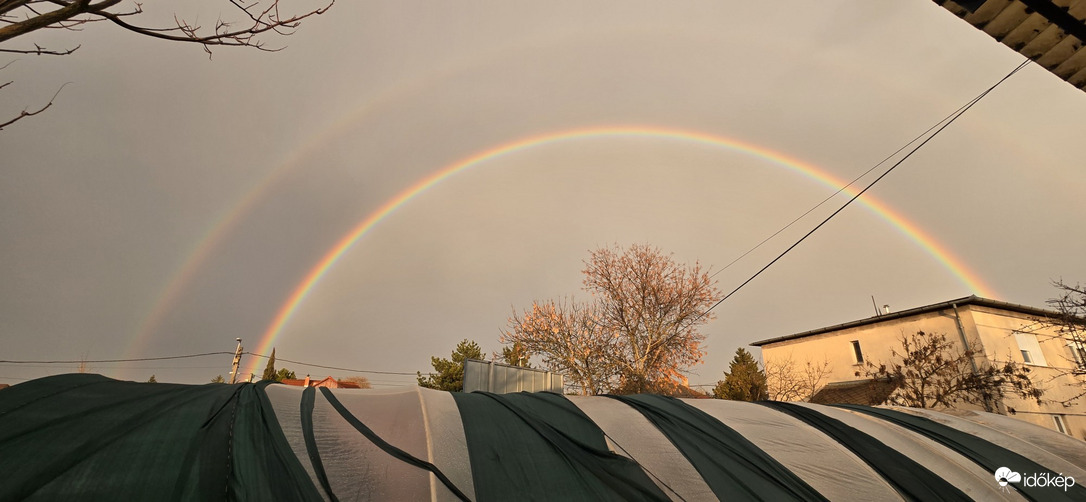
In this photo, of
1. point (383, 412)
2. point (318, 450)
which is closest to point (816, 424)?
point (383, 412)

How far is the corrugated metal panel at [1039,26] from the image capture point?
10.5 ft

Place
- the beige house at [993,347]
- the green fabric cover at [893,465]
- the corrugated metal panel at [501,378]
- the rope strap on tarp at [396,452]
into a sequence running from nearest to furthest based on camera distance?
the rope strap on tarp at [396,452], the green fabric cover at [893,465], the corrugated metal panel at [501,378], the beige house at [993,347]

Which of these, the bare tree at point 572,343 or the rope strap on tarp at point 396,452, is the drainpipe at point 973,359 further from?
the rope strap on tarp at point 396,452

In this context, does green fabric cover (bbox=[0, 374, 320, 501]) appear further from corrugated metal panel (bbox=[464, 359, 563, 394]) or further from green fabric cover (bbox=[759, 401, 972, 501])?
corrugated metal panel (bbox=[464, 359, 563, 394])

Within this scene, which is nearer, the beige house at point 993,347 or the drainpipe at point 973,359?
the drainpipe at point 973,359

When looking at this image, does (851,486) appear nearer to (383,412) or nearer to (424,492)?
(424,492)

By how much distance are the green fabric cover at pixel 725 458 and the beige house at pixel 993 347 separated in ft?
61.6

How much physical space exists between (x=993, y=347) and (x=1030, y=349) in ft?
9.25

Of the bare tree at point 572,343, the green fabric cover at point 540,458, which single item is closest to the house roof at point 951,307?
the bare tree at point 572,343

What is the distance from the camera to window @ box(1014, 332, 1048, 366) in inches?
758

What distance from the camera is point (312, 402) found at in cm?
423

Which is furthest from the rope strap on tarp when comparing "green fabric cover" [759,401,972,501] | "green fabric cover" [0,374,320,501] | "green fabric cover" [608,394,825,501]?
"green fabric cover" [759,401,972,501]

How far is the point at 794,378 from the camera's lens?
24078mm

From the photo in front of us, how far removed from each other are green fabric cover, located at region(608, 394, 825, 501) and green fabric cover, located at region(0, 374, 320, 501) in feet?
11.4
